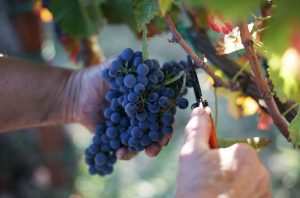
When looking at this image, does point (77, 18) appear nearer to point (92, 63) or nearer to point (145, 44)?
point (92, 63)

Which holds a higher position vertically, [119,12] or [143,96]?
[119,12]

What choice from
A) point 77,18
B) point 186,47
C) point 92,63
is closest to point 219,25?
point 186,47

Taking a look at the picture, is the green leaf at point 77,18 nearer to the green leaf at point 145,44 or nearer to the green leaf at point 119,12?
the green leaf at point 119,12

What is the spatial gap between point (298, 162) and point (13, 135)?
5.12 ft

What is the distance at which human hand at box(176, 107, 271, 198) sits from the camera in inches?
25.6

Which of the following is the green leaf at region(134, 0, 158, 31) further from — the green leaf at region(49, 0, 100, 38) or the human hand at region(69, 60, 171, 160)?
the green leaf at region(49, 0, 100, 38)

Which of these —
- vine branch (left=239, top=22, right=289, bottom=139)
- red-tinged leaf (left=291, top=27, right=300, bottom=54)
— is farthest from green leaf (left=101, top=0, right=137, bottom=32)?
red-tinged leaf (left=291, top=27, right=300, bottom=54)

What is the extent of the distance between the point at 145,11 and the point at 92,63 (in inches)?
28.2

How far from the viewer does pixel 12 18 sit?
81.4 inches

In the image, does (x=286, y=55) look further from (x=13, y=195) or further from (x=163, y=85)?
(x=13, y=195)

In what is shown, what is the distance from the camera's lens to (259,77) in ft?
2.44

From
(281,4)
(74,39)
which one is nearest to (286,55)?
(281,4)

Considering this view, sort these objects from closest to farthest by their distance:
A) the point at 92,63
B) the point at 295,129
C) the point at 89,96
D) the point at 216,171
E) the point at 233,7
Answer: the point at 233,7 → the point at 216,171 → the point at 295,129 → the point at 89,96 → the point at 92,63

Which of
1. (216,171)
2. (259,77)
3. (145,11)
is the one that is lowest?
(216,171)
